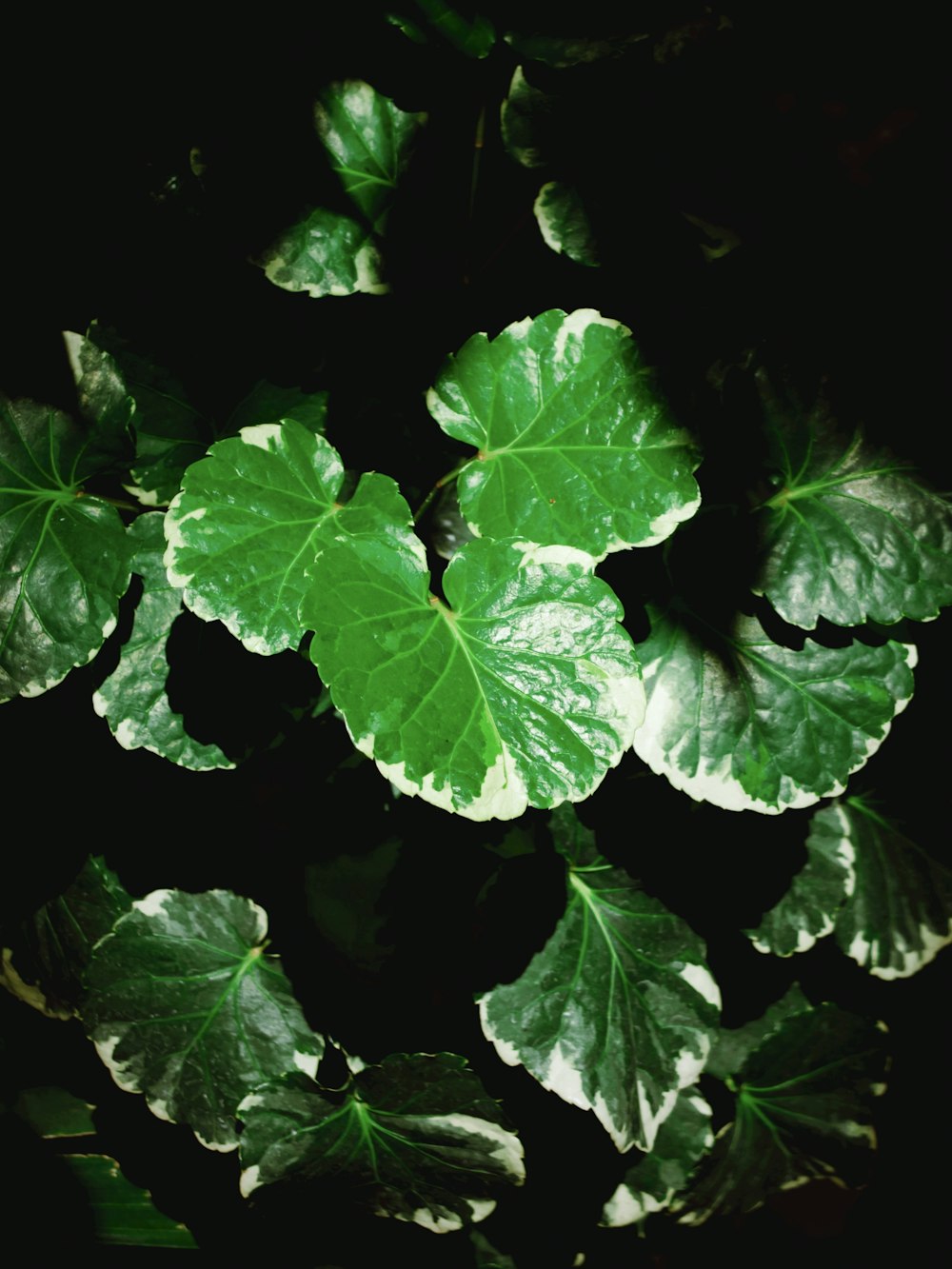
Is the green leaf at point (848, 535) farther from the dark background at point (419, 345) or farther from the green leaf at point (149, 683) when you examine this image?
the green leaf at point (149, 683)

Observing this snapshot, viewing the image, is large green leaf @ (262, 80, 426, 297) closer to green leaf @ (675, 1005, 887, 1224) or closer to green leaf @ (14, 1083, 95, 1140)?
green leaf @ (675, 1005, 887, 1224)

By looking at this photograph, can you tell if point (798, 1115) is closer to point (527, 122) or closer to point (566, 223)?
point (566, 223)

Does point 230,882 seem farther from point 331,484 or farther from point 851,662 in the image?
point 851,662

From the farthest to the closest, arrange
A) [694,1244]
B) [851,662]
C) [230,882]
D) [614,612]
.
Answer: [694,1244] < [230,882] < [851,662] < [614,612]

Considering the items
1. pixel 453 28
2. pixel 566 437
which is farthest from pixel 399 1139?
pixel 453 28

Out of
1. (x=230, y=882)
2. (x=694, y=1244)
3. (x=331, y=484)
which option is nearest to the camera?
(x=331, y=484)

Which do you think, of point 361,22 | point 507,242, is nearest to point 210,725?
point 507,242

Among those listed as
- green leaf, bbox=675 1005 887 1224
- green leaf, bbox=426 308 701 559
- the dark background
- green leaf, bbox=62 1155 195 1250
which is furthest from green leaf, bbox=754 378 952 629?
green leaf, bbox=62 1155 195 1250
